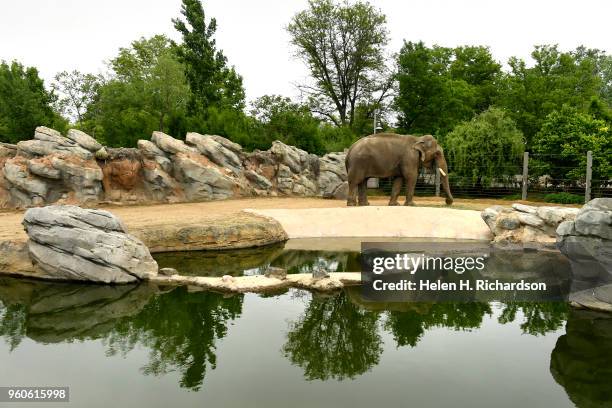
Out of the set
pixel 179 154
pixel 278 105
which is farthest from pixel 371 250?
pixel 278 105

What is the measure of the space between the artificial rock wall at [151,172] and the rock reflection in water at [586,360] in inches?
551

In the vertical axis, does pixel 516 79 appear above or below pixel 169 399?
above

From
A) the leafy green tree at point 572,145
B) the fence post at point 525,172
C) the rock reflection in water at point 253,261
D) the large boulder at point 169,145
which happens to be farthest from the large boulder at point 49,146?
the leafy green tree at point 572,145

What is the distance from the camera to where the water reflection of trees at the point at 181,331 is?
5.10 metres

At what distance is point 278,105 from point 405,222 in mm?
17654

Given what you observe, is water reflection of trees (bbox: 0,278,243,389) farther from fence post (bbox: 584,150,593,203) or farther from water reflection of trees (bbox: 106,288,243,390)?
fence post (bbox: 584,150,593,203)

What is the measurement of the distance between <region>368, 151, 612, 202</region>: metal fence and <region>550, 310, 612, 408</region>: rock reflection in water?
12.2 m

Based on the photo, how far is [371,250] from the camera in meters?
11.3

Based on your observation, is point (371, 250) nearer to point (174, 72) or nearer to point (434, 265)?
point (434, 265)

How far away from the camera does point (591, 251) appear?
7.40 m

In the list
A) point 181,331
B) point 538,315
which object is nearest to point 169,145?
point 181,331

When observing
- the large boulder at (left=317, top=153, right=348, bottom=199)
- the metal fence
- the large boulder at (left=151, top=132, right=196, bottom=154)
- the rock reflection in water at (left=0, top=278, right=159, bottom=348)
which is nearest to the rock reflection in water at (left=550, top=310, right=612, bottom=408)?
the rock reflection in water at (left=0, top=278, right=159, bottom=348)

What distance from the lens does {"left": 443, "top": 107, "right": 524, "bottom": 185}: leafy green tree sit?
803 inches

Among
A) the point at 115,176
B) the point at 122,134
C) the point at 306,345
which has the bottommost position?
the point at 306,345
